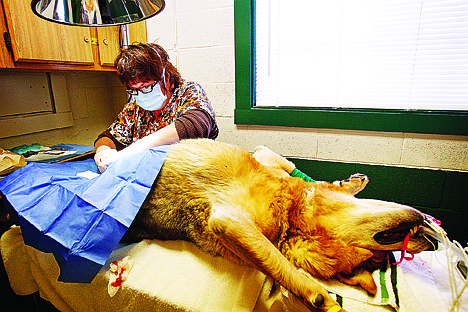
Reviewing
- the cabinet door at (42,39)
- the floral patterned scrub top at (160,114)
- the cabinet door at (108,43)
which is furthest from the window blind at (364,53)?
the cabinet door at (42,39)

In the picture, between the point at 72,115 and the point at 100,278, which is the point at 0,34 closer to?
the point at 72,115

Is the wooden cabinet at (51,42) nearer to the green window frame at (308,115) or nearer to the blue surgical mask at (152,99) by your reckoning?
the blue surgical mask at (152,99)

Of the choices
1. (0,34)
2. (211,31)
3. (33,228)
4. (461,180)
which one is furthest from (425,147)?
(0,34)

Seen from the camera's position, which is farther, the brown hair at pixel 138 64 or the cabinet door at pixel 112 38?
the cabinet door at pixel 112 38

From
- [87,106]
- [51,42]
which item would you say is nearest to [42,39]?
[51,42]

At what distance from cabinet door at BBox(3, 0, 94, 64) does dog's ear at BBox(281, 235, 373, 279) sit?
224 cm

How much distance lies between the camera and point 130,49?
146 cm

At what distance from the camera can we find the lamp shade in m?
0.88

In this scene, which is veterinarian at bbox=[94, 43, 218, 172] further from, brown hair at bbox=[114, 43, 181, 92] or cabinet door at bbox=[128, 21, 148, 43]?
cabinet door at bbox=[128, 21, 148, 43]

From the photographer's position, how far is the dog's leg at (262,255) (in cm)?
72

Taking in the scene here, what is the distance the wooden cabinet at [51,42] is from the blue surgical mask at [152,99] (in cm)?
96

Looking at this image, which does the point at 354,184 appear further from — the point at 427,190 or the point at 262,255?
the point at 427,190

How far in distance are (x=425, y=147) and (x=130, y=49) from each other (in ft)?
7.15

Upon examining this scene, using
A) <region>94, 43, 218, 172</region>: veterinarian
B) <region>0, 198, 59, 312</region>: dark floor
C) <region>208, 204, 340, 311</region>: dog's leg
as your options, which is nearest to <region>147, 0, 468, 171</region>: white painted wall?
<region>94, 43, 218, 172</region>: veterinarian
